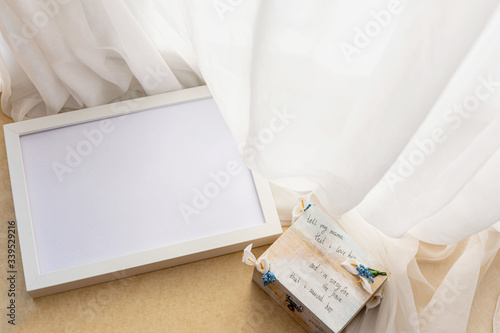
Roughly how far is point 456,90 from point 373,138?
143 mm

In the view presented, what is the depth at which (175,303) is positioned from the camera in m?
1.09

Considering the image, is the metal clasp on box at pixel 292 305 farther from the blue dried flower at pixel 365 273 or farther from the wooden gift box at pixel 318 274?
the blue dried flower at pixel 365 273

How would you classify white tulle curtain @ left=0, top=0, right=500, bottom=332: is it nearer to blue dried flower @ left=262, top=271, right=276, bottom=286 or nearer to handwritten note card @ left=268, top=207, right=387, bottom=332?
handwritten note card @ left=268, top=207, right=387, bottom=332

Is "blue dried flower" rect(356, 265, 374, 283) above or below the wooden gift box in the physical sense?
above

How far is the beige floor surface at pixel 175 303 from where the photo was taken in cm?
106

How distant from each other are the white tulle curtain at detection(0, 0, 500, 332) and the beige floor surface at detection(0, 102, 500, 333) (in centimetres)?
8

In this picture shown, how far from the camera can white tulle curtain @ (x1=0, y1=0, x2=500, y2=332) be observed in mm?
685

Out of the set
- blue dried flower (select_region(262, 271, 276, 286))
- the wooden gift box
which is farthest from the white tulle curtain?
blue dried flower (select_region(262, 271, 276, 286))

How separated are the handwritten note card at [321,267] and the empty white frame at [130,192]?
75 millimetres

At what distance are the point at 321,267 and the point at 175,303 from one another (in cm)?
30

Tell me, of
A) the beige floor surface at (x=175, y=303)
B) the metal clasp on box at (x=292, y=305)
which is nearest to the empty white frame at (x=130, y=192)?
the beige floor surface at (x=175, y=303)

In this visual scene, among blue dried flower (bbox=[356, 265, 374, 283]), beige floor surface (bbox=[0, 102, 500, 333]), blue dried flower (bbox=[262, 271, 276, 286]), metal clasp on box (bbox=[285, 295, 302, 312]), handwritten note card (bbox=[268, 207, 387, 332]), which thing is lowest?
beige floor surface (bbox=[0, 102, 500, 333])

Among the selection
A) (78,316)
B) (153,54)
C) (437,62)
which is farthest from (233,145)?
(437,62)

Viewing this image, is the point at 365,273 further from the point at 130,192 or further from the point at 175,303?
the point at 130,192
